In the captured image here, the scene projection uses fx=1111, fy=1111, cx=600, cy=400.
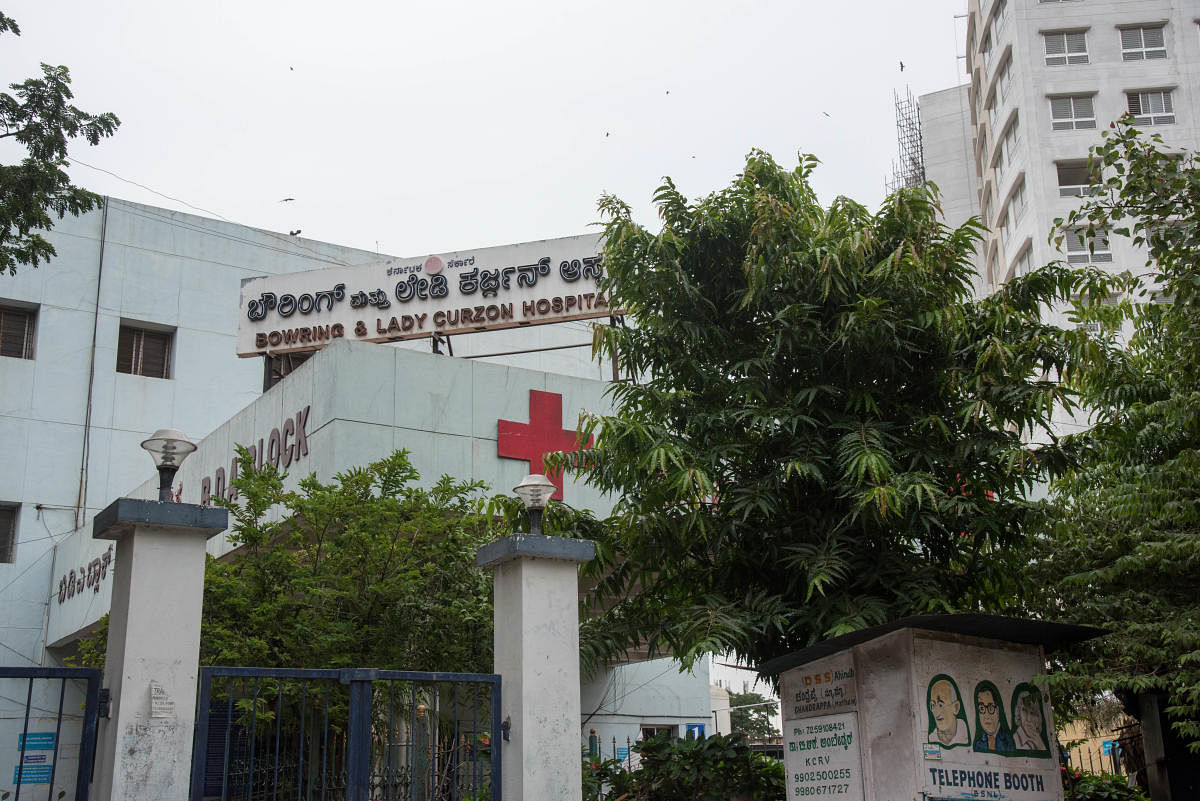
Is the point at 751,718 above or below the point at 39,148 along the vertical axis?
below

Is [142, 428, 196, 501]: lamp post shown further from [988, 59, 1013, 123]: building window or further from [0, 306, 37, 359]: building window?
[988, 59, 1013, 123]: building window

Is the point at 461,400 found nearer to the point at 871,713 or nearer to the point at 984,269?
the point at 871,713

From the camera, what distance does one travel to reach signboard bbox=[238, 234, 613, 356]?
1770 centimetres

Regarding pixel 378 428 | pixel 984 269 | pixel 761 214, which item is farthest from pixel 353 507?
pixel 984 269

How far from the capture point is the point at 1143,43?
42469 mm

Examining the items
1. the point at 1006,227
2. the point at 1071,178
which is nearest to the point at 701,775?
the point at 1071,178

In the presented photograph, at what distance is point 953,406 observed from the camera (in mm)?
10867

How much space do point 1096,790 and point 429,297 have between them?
1178 cm

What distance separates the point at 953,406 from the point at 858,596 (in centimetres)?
228

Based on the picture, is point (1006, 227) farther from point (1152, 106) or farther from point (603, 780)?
point (603, 780)

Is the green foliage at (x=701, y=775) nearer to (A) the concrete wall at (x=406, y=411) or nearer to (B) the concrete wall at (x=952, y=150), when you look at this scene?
(A) the concrete wall at (x=406, y=411)

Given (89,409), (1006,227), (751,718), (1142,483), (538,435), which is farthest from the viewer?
(751,718)

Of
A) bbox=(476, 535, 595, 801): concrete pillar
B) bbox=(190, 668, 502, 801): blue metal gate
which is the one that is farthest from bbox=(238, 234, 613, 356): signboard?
bbox=(476, 535, 595, 801): concrete pillar

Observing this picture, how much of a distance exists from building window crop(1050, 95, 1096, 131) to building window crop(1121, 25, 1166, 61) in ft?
7.91
